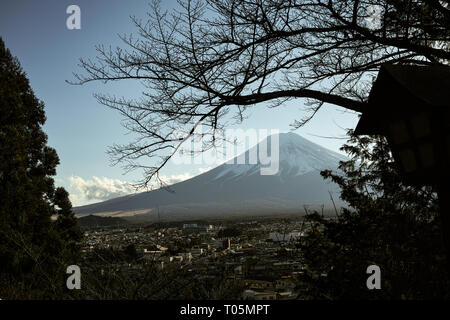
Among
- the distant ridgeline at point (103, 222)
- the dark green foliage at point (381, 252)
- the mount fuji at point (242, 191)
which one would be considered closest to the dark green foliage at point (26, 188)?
the distant ridgeline at point (103, 222)

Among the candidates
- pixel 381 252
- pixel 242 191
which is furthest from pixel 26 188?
pixel 242 191

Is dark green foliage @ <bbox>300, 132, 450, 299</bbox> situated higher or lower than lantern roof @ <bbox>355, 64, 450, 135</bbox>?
lower

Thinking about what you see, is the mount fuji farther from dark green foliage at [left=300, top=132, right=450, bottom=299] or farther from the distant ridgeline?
dark green foliage at [left=300, top=132, right=450, bottom=299]

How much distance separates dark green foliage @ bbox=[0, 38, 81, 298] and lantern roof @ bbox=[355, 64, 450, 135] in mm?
8465

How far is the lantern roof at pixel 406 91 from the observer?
2.56m

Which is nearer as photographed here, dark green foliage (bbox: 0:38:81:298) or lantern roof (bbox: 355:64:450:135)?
lantern roof (bbox: 355:64:450:135)

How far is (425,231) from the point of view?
160 inches

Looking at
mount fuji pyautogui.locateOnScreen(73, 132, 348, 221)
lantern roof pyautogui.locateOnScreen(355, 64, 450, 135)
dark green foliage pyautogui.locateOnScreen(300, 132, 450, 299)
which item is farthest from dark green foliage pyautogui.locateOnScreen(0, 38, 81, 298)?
mount fuji pyautogui.locateOnScreen(73, 132, 348, 221)

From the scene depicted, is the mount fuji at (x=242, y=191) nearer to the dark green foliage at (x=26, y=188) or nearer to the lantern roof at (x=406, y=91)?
the dark green foliage at (x=26, y=188)

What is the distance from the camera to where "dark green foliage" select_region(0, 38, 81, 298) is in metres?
9.34

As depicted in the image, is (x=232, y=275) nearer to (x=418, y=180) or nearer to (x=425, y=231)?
(x=418, y=180)

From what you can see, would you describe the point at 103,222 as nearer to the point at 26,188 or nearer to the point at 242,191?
the point at 26,188
